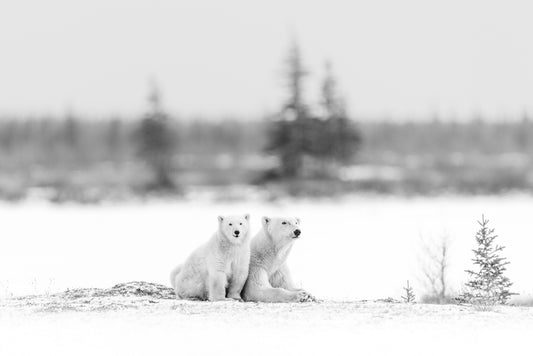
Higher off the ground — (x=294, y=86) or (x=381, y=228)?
(x=294, y=86)

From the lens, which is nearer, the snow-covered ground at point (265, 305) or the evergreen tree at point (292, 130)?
the snow-covered ground at point (265, 305)

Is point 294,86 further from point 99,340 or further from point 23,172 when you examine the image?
point 99,340

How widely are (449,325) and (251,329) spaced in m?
2.15

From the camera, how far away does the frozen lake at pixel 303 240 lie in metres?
20.2

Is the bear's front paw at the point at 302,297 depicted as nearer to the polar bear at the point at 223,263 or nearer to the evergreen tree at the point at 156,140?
the polar bear at the point at 223,263

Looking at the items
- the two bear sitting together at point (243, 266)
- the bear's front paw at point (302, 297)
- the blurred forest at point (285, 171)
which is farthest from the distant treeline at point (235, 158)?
the bear's front paw at point (302, 297)

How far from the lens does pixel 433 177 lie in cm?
5734

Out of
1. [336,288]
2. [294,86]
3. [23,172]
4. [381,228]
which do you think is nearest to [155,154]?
[294,86]

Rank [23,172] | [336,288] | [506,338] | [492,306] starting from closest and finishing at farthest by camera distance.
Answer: [506,338], [492,306], [336,288], [23,172]

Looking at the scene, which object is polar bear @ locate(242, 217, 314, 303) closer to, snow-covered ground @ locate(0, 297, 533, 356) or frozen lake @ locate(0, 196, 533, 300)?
snow-covered ground @ locate(0, 297, 533, 356)

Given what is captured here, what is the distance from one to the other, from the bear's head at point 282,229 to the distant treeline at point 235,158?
3969 centimetres

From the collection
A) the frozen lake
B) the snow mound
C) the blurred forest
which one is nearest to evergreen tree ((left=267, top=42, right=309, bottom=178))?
the blurred forest

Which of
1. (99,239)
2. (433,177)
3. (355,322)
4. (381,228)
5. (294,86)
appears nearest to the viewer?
(355,322)

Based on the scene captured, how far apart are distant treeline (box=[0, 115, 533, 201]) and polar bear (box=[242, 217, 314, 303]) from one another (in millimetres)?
39484
